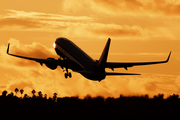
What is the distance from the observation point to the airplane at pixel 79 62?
67.2m

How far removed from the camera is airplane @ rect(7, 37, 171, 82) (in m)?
67.2

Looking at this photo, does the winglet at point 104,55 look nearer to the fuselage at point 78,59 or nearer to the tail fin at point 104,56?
the tail fin at point 104,56

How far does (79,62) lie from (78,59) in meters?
1.08

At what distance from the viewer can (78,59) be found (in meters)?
77.1

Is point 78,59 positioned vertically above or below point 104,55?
above

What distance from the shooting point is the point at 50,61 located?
2977 inches

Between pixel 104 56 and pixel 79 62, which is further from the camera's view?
pixel 79 62

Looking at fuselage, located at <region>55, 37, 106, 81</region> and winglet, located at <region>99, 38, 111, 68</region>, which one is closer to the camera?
winglet, located at <region>99, 38, 111, 68</region>

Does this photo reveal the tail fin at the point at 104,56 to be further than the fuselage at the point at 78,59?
No

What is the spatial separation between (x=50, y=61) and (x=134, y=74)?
79.5 feet

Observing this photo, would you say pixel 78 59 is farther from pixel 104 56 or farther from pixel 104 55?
pixel 104 55

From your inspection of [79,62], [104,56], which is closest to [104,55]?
[104,56]

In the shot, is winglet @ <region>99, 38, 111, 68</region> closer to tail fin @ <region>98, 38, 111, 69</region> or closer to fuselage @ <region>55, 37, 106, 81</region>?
tail fin @ <region>98, 38, 111, 69</region>

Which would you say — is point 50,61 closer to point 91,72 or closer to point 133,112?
point 91,72
